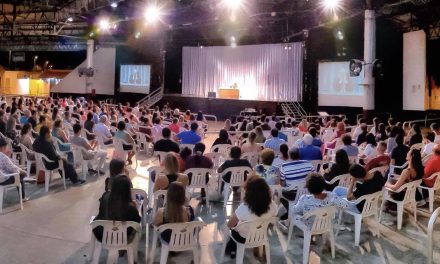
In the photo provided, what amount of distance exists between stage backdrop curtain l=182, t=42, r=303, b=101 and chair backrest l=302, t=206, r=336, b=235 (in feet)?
59.3

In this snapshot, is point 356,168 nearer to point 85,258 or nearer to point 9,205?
point 85,258

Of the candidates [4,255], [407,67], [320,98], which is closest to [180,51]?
[320,98]

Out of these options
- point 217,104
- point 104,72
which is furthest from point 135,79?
point 217,104

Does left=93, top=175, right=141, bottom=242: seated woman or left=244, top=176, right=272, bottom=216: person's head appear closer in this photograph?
left=93, top=175, right=141, bottom=242: seated woman

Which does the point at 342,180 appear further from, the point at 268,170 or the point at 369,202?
the point at 268,170

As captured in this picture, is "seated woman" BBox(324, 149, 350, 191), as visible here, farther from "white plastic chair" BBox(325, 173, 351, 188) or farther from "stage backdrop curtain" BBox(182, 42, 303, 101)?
"stage backdrop curtain" BBox(182, 42, 303, 101)

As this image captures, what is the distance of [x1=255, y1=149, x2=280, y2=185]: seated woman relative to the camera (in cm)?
597

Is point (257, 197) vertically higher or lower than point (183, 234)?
higher

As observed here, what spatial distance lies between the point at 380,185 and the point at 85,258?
367 centimetres

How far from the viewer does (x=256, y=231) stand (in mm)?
4438

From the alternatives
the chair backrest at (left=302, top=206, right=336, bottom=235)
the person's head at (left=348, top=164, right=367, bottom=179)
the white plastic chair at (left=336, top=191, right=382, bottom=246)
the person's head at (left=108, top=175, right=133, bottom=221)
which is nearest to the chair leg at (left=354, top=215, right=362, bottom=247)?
the white plastic chair at (left=336, top=191, right=382, bottom=246)

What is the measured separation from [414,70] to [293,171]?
13.3 m

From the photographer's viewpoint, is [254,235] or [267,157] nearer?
[254,235]

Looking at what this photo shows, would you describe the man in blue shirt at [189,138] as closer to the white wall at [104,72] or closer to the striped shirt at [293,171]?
the striped shirt at [293,171]
